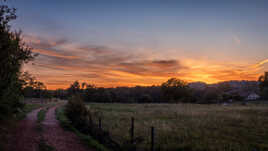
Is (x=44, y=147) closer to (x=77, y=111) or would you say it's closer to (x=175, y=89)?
(x=77, y=111)

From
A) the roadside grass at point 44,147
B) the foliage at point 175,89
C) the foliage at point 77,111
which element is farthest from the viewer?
the foliage at point 175,89

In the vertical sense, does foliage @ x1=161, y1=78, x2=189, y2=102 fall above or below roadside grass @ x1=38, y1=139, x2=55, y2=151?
above

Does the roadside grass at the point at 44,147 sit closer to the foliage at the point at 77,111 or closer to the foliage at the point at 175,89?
the foliage at the point at 77,111

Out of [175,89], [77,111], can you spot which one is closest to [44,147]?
[77,111]

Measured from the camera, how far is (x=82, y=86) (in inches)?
5290

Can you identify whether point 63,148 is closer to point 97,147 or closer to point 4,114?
point 97,147

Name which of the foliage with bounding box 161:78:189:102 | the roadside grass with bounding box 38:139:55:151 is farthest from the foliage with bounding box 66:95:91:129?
the foliage with bounding box 161:78:189:102

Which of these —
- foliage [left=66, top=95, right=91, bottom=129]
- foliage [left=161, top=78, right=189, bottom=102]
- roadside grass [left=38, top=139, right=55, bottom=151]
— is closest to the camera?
roadside grass [left=38, top=139, right=55, bottom=151]

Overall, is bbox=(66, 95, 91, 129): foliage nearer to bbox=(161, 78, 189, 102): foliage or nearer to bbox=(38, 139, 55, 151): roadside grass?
bbox=(38, 139, 55, 151): roadside grass

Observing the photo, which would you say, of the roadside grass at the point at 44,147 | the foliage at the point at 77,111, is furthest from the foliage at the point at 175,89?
the roadside grass at the point at 44,147

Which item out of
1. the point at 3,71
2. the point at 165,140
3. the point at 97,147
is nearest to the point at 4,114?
the point at 3,71

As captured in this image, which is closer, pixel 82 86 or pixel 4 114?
pixel 4 114

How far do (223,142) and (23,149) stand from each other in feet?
32.3

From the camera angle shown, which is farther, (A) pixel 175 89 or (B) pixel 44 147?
(A) pixel 175 89
